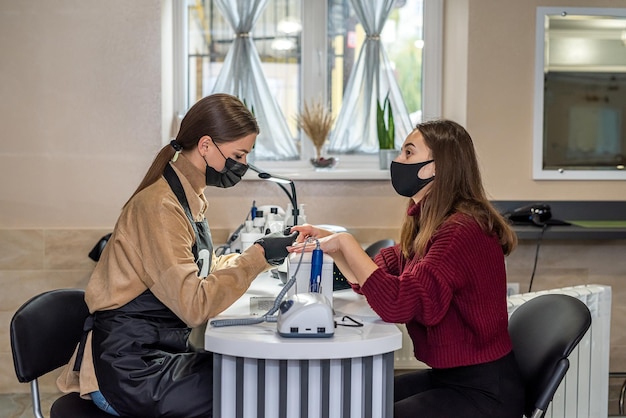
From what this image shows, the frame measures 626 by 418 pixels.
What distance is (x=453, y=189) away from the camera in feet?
6.34

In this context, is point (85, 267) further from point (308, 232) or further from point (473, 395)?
point (473, 395)

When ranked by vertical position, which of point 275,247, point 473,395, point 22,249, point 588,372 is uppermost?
point 275,247

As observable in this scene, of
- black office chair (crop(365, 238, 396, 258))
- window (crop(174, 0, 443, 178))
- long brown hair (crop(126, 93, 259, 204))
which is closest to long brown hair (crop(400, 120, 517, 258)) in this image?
long brown hair (crop(126, 93, 259, 204))

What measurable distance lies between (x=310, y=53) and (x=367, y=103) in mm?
378

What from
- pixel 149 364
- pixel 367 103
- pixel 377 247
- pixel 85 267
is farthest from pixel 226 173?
pixel 367 103

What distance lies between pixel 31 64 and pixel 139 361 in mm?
2160

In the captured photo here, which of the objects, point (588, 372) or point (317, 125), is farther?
point (317, 125)

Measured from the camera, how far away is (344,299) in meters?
2.06

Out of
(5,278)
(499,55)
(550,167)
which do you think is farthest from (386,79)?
(5,278)

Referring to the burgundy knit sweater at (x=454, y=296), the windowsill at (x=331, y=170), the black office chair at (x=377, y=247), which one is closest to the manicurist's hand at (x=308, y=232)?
the burgundy knit sweater at (x=454, y=296)

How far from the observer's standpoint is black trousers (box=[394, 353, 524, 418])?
5.85 feet

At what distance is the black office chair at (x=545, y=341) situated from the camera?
1.74 meters

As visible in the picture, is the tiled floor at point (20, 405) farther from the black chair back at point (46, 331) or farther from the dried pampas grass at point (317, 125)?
the dried pampas grass at point (317, 125)

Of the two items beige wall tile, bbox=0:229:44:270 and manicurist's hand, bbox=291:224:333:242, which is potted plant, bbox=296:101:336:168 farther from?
manicurist's hand, bbox=291:224:333:242
